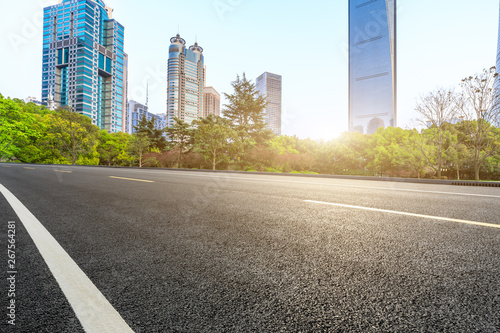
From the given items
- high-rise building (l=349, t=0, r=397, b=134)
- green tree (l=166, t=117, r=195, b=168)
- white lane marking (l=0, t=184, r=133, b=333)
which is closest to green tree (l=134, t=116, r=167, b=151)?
green tree (l=166, t=117, r=195, b=168)

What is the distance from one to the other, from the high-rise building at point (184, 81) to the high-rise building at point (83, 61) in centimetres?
3644

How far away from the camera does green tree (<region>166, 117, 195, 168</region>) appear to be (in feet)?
96.8

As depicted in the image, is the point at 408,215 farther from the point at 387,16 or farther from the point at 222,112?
the point at 387,16

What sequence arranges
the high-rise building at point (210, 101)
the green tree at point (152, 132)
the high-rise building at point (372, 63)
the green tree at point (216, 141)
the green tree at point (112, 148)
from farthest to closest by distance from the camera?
the high-rise building at point (210, 101), the high-rise building at point (372, 63), the green tree at point (112, 148), the green tree at point (152, 132), the green tree at point (216, 141)

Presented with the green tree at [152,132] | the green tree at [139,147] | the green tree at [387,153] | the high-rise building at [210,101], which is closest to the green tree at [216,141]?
the green tree at [139,147]

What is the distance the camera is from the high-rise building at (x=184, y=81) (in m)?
111

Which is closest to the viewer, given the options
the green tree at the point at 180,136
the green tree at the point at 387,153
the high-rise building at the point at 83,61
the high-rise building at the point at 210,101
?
the green tree at the point at 387,153

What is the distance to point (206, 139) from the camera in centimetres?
2319

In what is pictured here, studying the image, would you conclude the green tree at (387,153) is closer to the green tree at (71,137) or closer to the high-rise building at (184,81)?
the green tree at (71,137)

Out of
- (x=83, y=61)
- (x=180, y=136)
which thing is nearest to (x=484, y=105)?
(x=180, y=136)

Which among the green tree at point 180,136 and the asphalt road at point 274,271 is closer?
the asphalt road at point 274,271

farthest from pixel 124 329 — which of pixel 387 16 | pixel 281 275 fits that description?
pixel 387 16

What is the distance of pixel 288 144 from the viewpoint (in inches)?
1449

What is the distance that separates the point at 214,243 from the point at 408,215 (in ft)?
8.71
